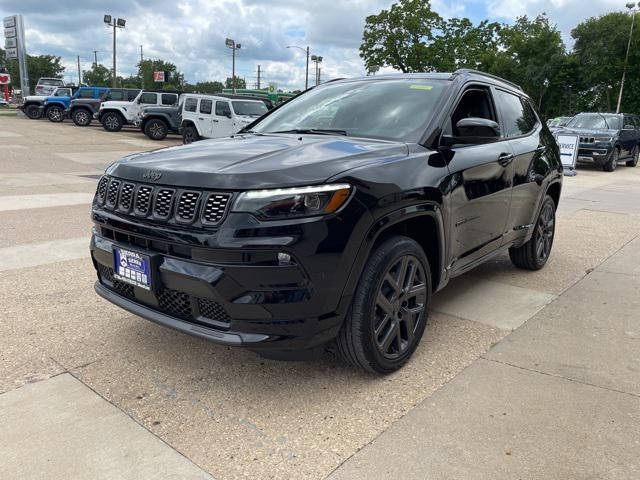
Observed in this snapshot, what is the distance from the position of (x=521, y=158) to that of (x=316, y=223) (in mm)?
2708

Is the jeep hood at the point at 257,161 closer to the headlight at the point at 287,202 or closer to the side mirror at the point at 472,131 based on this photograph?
the headlight at the point at 287,202

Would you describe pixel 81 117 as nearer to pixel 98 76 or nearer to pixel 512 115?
pixel 512 115

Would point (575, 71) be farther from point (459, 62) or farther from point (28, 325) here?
point (28, 325)

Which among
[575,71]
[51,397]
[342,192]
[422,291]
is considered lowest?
[51,397]

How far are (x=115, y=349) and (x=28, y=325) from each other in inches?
31.2

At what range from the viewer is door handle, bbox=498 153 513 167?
163 inches

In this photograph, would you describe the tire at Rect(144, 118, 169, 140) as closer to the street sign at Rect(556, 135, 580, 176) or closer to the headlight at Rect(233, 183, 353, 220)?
the street sign at Rect(556, 135, 580, 176)

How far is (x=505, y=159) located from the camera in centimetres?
422

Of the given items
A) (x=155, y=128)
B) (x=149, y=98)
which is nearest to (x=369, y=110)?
(x=155, y=128)

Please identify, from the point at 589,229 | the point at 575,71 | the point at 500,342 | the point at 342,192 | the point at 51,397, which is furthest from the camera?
the point at 575,71

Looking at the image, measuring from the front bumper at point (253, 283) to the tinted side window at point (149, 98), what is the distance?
2240 cm

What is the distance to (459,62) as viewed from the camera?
1793 inches

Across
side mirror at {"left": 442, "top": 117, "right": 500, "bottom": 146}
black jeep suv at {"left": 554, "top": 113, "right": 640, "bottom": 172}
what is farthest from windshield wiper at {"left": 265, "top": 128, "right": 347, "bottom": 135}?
black jeep suv at {"left": 554, "top": 113, "right": 640, "bottom": 172}

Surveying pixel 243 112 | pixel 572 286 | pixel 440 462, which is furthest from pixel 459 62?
pixel 440 462
